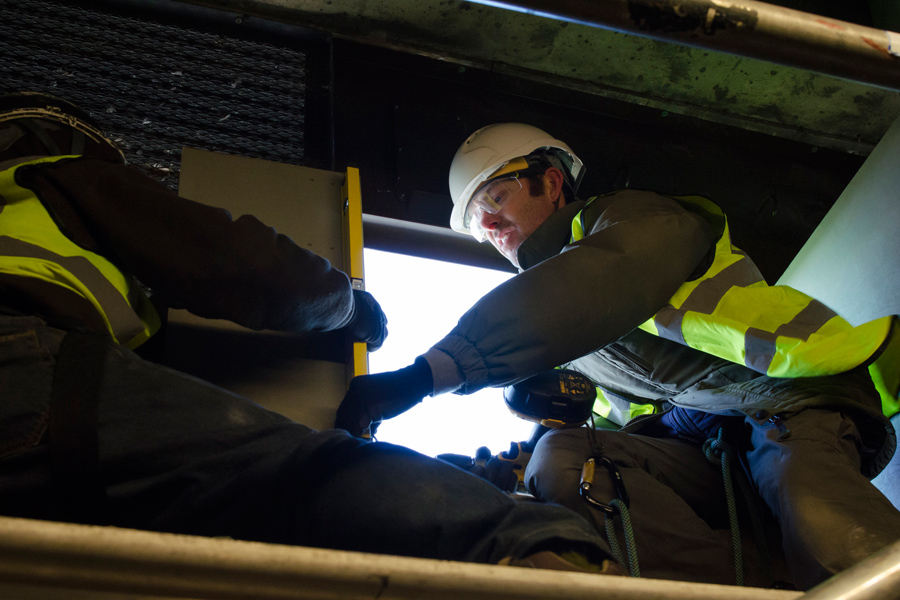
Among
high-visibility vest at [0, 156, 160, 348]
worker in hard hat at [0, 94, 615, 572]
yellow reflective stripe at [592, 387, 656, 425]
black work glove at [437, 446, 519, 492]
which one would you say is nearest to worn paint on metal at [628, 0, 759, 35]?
worker in hard hat at [0, 94, 615, 572]

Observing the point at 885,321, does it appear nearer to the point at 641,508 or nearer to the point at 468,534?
the point at 641,508

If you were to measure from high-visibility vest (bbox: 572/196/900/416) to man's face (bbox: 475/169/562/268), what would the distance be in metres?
0.73

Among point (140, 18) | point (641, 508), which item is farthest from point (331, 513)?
point (140, 18)

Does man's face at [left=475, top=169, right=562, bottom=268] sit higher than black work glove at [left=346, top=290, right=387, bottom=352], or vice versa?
man's face at [left=475, top=169, right=562, bottom=268]

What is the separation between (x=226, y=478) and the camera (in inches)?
40.2

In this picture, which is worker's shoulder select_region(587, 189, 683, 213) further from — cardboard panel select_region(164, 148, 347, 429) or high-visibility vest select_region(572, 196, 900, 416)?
cardboard panel select_region(164, 148, 347, 429)

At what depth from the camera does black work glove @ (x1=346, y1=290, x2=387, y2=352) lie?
1748mm

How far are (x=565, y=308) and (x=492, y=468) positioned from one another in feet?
1.86

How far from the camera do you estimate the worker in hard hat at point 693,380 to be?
4.80 feet

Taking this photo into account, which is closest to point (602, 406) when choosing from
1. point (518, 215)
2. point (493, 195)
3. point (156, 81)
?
point (518, 215)

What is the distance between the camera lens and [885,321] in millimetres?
1523

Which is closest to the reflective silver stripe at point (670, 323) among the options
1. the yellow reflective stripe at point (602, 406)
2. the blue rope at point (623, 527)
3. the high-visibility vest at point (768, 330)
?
the high-visibility vest at point (768, 330)

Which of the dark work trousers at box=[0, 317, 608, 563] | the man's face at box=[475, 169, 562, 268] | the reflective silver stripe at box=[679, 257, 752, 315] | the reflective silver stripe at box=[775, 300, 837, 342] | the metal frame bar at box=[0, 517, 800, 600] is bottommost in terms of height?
the dark work trousers at box=[0, 317, 608, 563]

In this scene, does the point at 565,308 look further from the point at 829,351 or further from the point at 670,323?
the point at 829,351
